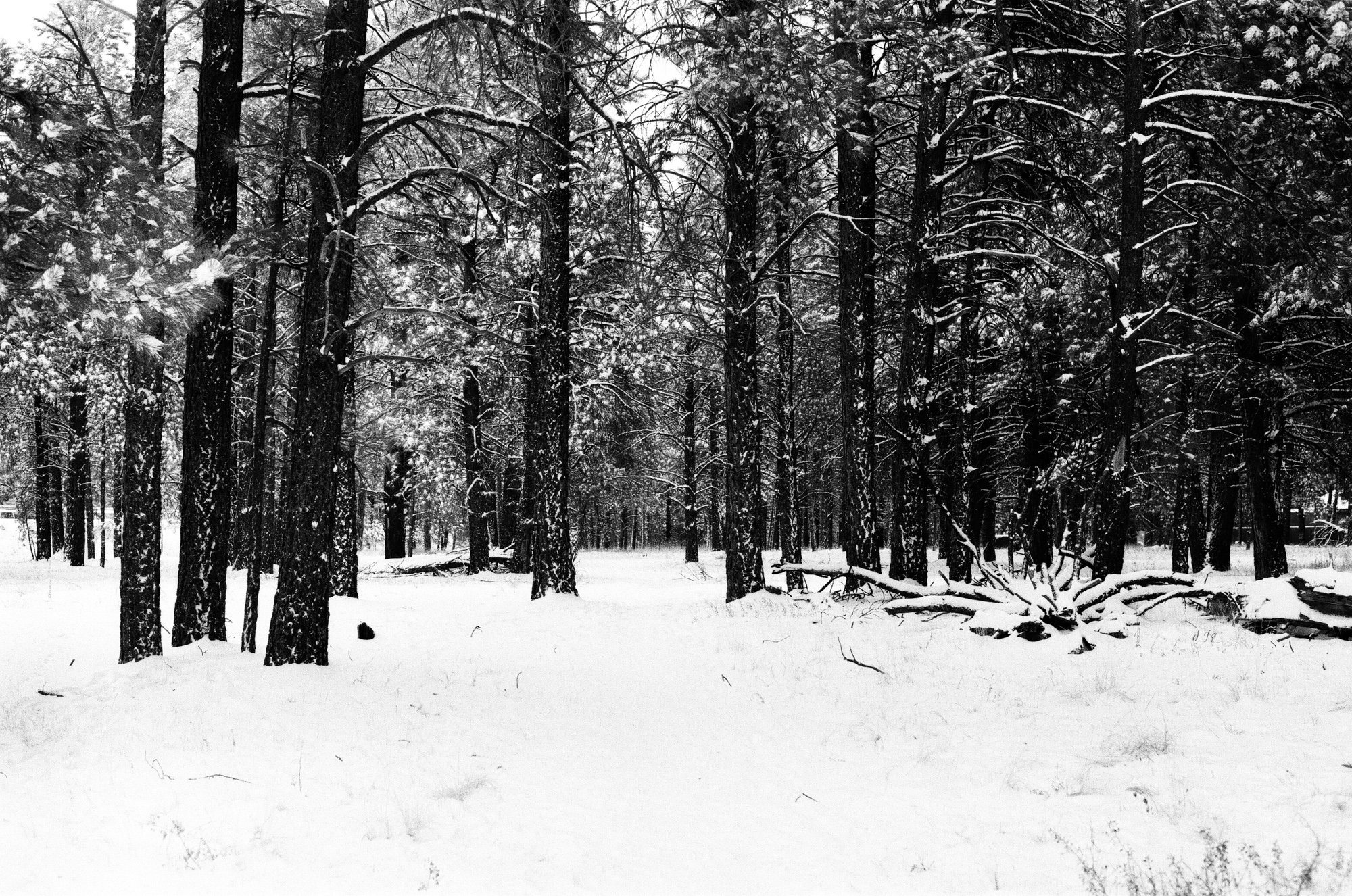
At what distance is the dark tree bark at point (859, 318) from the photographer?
12445 mm

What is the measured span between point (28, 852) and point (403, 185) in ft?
21.2

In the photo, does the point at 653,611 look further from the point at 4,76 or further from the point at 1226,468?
the point at 1226,468

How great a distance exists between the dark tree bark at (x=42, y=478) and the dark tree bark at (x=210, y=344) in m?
20.5

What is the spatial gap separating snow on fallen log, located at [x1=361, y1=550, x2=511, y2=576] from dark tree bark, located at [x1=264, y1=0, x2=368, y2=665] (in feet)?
49.2

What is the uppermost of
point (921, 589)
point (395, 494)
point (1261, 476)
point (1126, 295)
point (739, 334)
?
point (1126, 295)

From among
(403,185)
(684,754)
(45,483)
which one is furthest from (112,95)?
(45,483)

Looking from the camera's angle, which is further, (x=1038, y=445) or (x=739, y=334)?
(x=1038, y=445)

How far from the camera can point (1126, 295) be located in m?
11.5

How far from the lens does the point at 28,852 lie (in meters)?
4.81

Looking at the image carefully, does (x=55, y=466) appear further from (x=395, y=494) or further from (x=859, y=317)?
(x=859, y=317)

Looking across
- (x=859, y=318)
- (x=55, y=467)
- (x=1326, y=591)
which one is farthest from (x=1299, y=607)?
(x=55, y=467)

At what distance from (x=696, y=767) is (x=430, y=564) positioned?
18787 mm

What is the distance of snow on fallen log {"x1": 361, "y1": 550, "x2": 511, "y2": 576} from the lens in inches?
918

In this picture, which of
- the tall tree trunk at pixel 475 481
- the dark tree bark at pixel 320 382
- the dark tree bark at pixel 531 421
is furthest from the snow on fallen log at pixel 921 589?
the tall tree trunk at pixel 475 481
